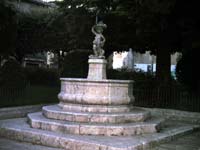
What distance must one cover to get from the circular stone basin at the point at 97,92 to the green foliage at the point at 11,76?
3.82 meters

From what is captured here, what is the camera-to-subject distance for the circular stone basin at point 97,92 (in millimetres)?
11665

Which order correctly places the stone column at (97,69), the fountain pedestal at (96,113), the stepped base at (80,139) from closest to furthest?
the stepped base at (80,139) → the fountain pedestal at (96,113) → the stone column at (97,69)

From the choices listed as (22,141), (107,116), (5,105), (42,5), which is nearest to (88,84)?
(107,116)

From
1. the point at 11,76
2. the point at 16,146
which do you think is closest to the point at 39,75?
the point at 11,76

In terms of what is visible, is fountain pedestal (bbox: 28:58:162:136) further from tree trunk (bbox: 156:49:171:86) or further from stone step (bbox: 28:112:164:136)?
tree trunk (bbox: 156:49:171:86)

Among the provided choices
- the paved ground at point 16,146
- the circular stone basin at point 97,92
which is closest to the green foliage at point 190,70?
the circular stone basin at point 97,92

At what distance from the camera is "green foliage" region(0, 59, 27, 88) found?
15147 millimetres

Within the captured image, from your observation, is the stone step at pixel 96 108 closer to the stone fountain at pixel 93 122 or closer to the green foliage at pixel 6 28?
the stone fountain at pixel 93 122

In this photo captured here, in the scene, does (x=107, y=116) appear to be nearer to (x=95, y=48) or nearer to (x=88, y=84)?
(x=88, y=84)

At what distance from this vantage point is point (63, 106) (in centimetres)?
1220

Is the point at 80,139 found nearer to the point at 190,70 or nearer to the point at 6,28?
the point at 6,28

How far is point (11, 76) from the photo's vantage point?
15.3 m

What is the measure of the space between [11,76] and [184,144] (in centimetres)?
751

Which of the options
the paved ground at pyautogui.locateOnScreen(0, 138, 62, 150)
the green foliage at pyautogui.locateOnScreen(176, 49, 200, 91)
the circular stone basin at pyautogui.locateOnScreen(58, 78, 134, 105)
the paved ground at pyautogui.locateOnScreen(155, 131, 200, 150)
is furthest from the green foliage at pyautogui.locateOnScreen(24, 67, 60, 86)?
the paved ground at pyautogui.locateOnScreen(0, 138, 62, 150)
